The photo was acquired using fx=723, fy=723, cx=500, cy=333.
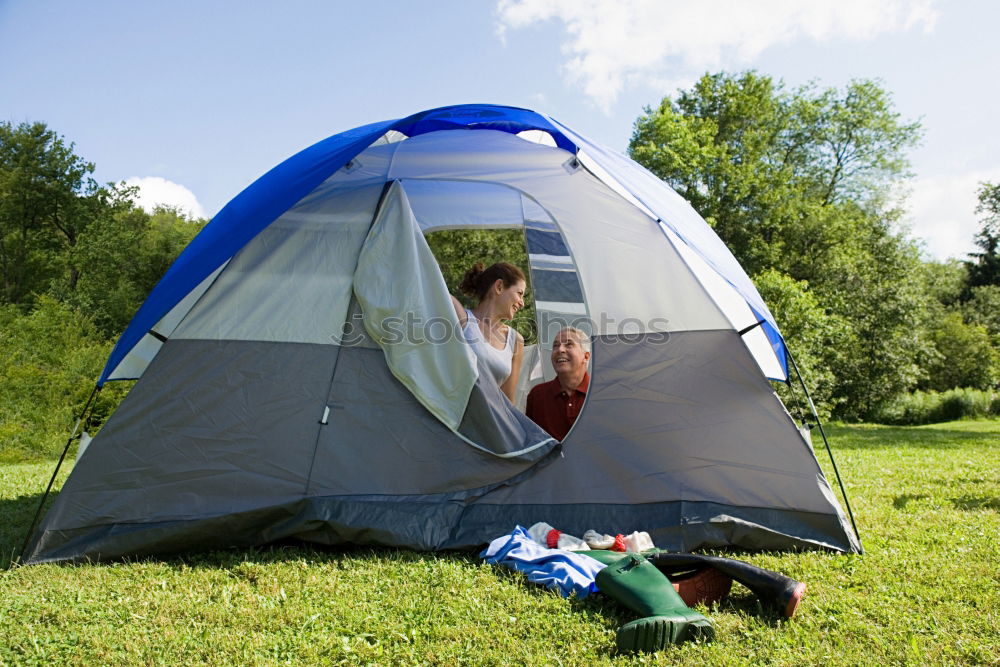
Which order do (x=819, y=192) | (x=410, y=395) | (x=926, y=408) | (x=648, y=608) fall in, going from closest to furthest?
(x=648, y=608)
(x=410, y=395)
(x=926, y=408)
(x=819, y=192)

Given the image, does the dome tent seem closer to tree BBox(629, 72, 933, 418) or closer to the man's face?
the man's face

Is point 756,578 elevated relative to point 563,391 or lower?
lower

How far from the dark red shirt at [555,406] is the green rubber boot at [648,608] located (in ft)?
4.07

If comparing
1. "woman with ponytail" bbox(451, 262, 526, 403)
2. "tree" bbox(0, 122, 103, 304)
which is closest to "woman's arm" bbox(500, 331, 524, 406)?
"woman with ponytail" bbox(451, 262, 526, 403)

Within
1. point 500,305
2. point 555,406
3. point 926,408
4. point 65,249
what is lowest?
point 926,408

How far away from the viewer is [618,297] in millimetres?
3400

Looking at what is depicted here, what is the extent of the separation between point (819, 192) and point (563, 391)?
18.5 meters

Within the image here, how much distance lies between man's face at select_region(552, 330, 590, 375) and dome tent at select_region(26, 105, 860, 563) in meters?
0.26

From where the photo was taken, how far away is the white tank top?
3.37m

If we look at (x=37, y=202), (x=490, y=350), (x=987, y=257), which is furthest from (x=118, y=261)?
(x=987, y=257)

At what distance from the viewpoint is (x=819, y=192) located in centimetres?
1958

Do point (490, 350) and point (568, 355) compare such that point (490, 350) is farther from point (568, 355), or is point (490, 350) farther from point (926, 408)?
point (926, 408)

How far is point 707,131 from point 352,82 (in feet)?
42.4

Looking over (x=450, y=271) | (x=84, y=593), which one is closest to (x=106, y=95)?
(x=450, y=271)
